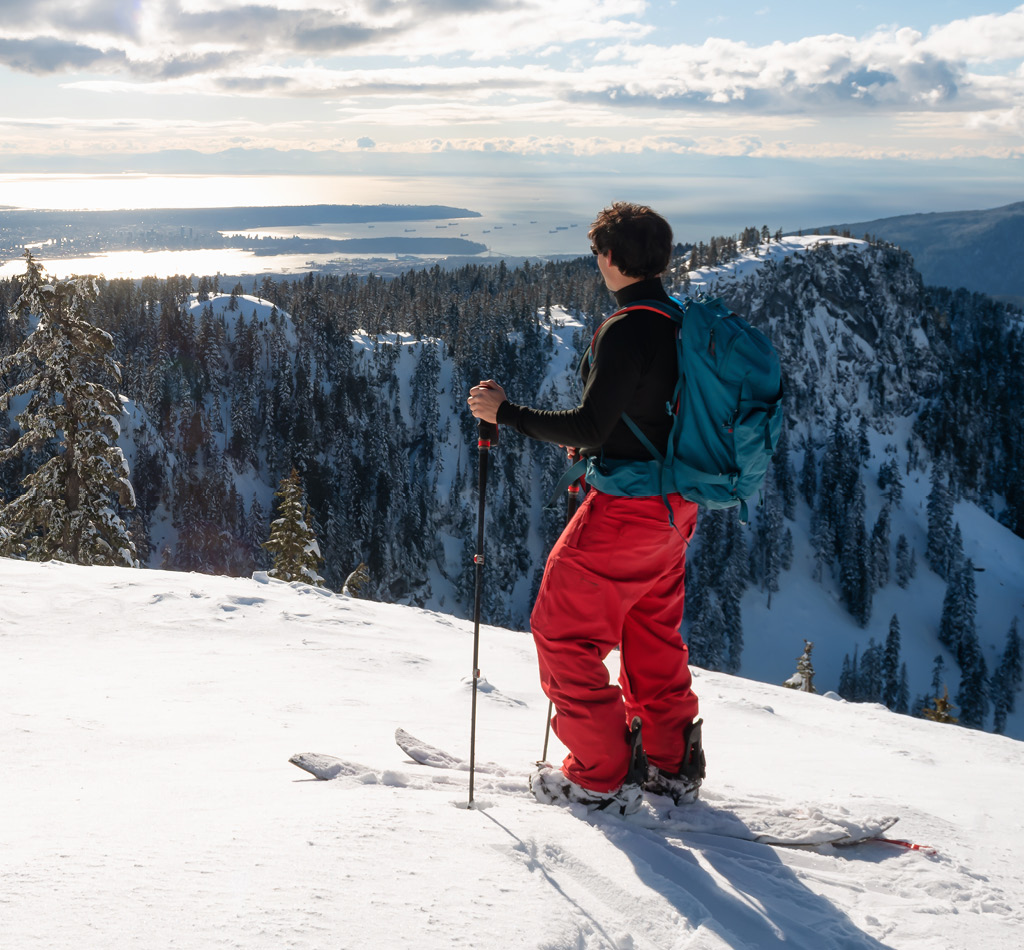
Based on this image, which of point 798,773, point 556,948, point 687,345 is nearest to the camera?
point 556,948

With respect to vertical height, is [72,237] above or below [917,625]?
above

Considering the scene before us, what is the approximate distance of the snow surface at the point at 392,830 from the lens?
7.84 ft

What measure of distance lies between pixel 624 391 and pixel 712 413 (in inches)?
18.0

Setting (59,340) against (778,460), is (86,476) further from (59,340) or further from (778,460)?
(778,460)

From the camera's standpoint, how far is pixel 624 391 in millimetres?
3559

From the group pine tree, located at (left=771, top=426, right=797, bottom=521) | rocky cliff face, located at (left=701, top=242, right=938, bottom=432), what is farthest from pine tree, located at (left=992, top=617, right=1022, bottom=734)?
rocky cliff face, located at (left=701, top=242, right=938, bottom=432)

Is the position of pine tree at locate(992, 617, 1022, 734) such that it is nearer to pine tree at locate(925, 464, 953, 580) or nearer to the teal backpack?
pine tree at locate(925, 464, 953, 580)

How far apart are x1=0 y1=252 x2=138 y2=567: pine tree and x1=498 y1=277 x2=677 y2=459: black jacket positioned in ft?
68.0

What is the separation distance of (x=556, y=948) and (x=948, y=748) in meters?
5.56

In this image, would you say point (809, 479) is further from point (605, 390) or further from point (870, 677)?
point (605, 390)

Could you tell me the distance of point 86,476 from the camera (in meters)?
22.2

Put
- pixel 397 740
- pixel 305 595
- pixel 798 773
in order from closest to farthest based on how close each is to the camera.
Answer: pixel 397 740 → pixel 798 773 → pixel 305 595

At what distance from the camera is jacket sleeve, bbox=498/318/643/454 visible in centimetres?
355

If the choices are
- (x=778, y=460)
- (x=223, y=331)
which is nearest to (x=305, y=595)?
(x=223, y=331)
